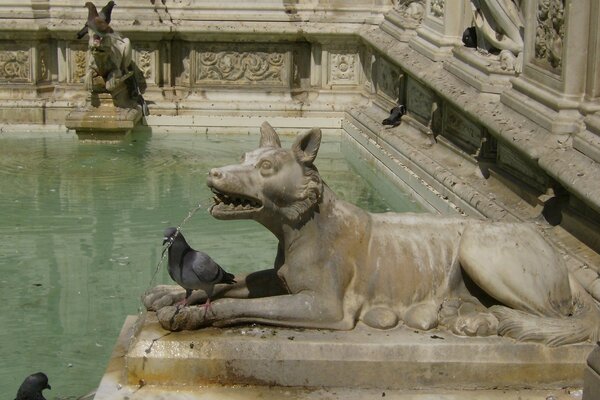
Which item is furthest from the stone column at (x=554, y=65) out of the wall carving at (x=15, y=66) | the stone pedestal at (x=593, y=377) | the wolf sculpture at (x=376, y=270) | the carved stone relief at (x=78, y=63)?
the wall carving at (x=15, y=66)

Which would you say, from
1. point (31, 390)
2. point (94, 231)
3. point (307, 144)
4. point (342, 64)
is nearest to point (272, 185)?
point (307, 144)

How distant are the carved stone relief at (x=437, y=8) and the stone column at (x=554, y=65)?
2.80 meters

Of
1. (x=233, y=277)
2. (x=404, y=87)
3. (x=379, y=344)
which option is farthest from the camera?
(x=404, y=87)

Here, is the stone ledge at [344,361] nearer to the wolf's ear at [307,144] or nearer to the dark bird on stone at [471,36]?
the wolf's ear at [307,144]

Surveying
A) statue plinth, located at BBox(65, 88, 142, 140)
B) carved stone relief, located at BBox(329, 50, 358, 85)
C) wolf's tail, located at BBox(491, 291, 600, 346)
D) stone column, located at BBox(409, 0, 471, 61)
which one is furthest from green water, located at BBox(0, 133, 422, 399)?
wolf's tail, located at BBox(491, 291, 600, 346)

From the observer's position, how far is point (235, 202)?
538 centimetres

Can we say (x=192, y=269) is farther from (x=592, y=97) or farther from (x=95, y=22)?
(x=95, y=22)

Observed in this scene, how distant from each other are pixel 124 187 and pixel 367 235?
5.49 m

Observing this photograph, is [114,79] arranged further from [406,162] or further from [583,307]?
[583,307]

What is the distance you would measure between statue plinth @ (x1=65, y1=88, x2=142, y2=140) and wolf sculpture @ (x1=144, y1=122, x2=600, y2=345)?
688 cm

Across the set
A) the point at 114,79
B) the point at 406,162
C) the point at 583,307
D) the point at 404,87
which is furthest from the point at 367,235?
the point at 114,79

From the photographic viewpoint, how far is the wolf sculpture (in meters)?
5.36

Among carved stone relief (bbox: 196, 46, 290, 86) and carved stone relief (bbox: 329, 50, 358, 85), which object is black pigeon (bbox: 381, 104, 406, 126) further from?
carved stone relief (bbox: 196, 46, 290, 86)

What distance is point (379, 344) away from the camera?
5258 mm
